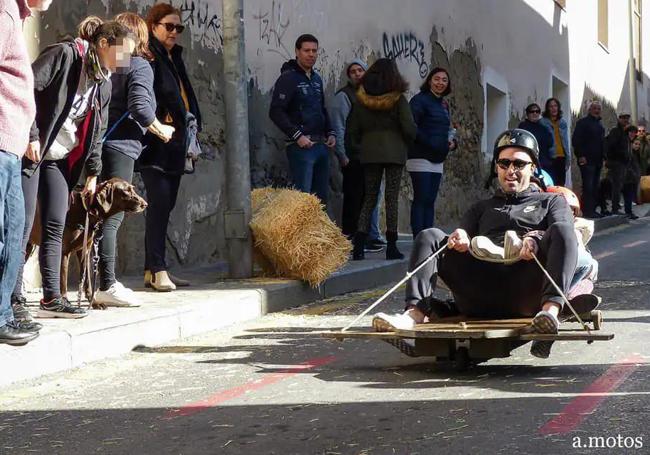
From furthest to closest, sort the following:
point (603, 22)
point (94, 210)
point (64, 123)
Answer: point (603, 22)
point (94, 210)
point (64, 123)

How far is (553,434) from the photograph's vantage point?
14.9ft

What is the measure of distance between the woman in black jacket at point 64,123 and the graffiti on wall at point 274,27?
515 cm

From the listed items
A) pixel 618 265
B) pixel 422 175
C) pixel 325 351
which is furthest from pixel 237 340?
pixel 618 265

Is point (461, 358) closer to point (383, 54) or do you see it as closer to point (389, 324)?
point (389, 324)

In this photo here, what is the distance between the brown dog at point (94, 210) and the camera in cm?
771

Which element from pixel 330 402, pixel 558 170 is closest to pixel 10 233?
pixel 330 402

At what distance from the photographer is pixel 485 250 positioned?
6.21 metres

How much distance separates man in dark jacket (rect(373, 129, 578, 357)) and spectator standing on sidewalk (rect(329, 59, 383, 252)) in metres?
5.24

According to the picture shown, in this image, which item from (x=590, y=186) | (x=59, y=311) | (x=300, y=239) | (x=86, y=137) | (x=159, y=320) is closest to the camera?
(x=59, y=311)

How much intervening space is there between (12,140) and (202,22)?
218 inches

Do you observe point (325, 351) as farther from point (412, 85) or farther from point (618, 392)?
point (412, 85)

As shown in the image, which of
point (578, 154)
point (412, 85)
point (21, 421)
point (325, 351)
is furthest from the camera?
point (578, 154)

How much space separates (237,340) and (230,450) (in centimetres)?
308

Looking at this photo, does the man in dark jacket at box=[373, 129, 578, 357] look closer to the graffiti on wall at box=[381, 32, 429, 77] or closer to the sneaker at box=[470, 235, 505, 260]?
the sneaker at box=[470, 235, 505, 260]
